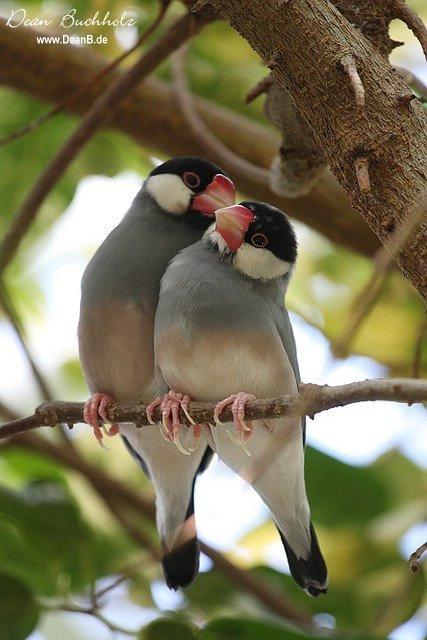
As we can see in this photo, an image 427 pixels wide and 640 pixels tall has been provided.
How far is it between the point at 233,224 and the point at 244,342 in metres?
0.33

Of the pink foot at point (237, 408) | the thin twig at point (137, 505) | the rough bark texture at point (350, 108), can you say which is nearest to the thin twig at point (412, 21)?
the rough bark texture at point (350, 108)

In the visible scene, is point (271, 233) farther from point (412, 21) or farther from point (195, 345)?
point (412, 21)

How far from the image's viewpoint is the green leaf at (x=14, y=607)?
2213 millimetres

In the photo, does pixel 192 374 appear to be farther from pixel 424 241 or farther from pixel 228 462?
pixel 424 241

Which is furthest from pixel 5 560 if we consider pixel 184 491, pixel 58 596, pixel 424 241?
pixel 424 241

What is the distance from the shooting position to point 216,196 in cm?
257

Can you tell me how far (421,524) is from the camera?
2893 mm

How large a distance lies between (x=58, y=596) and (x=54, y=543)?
154 mm

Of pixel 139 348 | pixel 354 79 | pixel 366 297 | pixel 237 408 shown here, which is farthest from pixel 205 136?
pixel 366 297

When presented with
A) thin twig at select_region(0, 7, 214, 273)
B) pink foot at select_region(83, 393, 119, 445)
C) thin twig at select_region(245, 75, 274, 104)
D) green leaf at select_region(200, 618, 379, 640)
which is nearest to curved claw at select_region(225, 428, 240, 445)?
pink foot at select_region(83, 393, 119, 445)

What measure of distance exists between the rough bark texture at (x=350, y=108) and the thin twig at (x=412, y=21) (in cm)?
11

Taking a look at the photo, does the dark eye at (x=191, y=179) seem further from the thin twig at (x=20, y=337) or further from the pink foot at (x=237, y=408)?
the pink foot at (x=237, y=408)

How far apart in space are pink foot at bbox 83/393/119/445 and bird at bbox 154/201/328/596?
0.16 metres

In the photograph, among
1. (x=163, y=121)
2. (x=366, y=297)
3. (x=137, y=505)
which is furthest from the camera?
(x=137, y=505)
